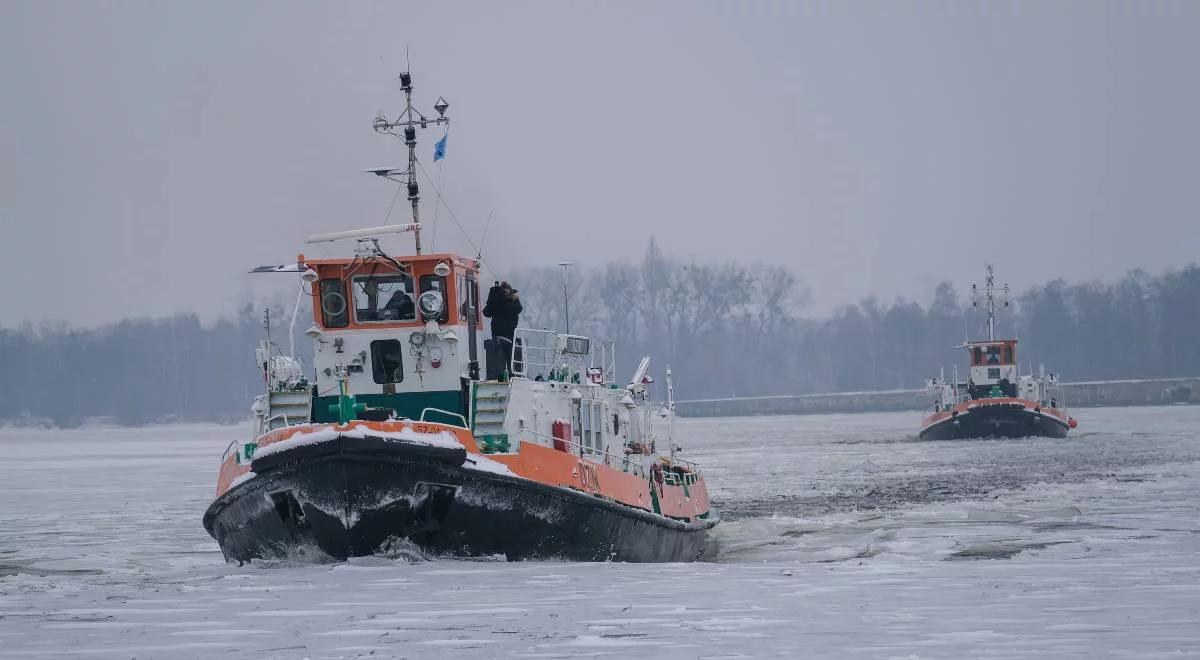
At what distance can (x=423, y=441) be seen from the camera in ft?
56.5

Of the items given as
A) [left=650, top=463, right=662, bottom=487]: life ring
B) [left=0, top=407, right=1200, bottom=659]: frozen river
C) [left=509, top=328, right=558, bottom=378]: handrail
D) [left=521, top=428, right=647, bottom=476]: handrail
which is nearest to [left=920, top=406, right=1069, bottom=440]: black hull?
[left=0, top=407, right=1200, bottom=659]: frozen river

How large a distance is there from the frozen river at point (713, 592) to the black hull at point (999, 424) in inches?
1288

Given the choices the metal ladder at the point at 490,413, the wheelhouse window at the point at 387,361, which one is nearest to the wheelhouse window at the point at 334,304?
the wheelhouse window at the point at 387,361

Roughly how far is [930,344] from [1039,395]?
72.1 metres

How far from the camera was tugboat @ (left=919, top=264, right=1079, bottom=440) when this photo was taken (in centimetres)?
6538

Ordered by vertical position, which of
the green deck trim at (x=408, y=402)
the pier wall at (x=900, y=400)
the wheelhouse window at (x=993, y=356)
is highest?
the wheelhouse window at (x=993, y=356)

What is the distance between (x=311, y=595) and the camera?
50.1 ft

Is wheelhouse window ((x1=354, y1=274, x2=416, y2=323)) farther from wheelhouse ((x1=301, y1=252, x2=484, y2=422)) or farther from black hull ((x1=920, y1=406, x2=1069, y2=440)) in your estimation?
black hull ((x1=920, y1=406, x2=1069, y2=440))

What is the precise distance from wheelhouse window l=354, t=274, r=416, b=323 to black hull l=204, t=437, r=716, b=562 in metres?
2.80

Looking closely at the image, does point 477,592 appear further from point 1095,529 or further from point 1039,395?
point 1039,395

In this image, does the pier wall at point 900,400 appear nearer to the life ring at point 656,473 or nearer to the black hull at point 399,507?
the life ring at point 656,473

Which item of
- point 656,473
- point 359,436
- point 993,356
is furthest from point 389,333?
point 993,356

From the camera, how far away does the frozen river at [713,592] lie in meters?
12.1

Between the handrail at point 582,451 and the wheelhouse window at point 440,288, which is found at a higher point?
the wheelhouse window at point 440,288
